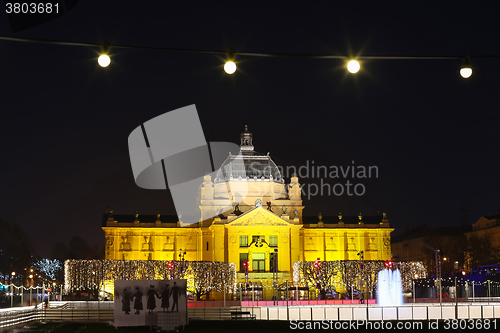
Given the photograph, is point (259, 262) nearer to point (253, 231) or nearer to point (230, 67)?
point (253, 231)

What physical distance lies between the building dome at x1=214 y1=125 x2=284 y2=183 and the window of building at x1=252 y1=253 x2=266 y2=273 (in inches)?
717

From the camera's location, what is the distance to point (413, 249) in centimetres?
16825

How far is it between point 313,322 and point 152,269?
1952 inches

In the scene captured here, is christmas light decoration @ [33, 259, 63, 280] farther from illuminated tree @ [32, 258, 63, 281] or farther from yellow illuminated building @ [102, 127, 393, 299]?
yellow illuminated building @ [102, 127, 393, 299]

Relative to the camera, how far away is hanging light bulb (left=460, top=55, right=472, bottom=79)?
48.6 ft

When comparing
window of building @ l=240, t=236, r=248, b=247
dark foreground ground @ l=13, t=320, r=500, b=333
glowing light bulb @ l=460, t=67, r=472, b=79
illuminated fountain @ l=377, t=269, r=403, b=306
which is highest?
glowing light bulb @ l=460, t=67, r=472, b=79

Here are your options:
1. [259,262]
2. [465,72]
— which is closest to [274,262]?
[259,262]

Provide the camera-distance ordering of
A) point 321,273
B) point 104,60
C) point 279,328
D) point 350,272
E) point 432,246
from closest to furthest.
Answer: point 104,60
point 279,328
point 350,272
point 321,273
point 432,246

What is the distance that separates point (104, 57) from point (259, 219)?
3845 inches

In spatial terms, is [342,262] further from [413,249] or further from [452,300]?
[413,249]

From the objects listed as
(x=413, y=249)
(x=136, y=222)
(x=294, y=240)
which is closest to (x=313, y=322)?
(x=294, y=240)

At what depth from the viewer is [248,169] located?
12438cm

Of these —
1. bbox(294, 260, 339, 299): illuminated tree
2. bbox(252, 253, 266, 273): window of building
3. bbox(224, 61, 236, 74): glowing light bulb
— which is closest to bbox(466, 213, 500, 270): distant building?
bbox(252, 253, 266, 273): window of building

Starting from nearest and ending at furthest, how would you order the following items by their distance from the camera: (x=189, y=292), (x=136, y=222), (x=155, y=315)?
(x=155, y=315)
(x=189, y=292)
(x=136, y=222)
